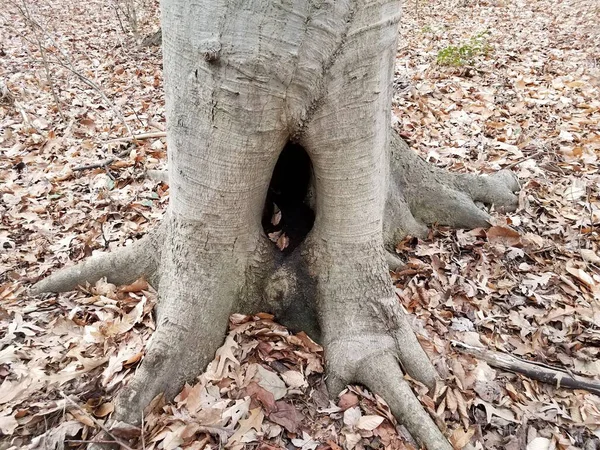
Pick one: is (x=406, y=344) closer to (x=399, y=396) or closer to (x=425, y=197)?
→ (x=399, y=396)

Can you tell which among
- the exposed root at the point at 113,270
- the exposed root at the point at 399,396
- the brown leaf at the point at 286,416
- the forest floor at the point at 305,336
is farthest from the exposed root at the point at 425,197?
the exposed root at the point at 113,270

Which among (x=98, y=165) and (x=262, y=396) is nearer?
(x=262, y=396)

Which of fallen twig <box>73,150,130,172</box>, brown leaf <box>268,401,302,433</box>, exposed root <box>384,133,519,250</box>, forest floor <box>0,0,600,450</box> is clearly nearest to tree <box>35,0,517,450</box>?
forest floor <box>0,0,600,450</box>

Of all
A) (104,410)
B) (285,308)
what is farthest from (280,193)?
(104,410)

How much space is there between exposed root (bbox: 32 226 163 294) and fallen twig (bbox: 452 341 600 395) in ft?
6.48

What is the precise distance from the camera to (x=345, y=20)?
1872mm

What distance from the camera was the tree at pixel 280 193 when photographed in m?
1.88

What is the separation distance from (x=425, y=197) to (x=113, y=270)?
232 cm

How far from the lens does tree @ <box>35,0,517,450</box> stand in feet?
6.15

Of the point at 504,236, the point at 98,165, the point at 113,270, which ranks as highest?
the point at 98,165

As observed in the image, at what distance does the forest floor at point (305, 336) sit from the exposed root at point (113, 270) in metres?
0.08

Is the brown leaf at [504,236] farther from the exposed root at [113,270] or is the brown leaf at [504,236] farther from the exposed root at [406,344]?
the exposed root at [113,270]

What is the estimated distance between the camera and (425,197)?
347 cm

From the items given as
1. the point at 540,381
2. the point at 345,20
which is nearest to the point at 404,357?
the point at 540,381
